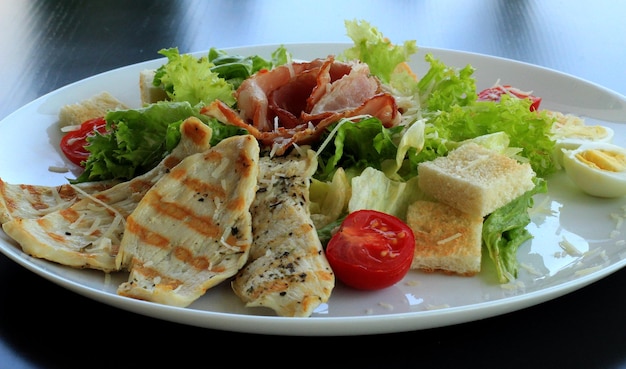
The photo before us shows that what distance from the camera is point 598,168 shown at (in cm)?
447

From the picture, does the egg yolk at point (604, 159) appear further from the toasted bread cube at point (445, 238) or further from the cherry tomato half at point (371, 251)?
the cherry tomato half at point (371, 251)

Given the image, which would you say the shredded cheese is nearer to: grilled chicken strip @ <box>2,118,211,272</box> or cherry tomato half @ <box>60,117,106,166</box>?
grilled chicken strip @ <box>2,118,211,272</box>

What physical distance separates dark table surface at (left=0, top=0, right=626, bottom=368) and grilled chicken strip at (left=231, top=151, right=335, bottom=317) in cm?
20

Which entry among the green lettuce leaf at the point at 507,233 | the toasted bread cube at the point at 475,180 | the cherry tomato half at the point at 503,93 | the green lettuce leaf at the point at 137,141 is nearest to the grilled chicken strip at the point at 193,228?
the green lettuce leaf at the point at 137,141

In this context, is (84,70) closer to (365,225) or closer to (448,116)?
(448,116)

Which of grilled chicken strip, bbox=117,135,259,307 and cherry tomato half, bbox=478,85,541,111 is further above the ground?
grilled chicken strip, bbox=117,135,259,307

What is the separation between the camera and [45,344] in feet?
10.6

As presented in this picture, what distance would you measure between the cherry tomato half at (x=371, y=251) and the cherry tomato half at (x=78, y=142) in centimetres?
204

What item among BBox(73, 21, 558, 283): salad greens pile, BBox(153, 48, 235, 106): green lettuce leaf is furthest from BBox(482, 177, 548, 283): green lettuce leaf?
BBox(153, 48, 235, 106): green lettuce leaf

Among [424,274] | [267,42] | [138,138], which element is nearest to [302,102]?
[138,138]

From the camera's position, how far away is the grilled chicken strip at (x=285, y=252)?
10.6 ft

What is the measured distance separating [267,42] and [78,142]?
3170 millimetres

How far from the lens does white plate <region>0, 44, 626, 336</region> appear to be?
303 centimetres

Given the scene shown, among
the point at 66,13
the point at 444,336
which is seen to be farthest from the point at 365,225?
the point at 66,13
